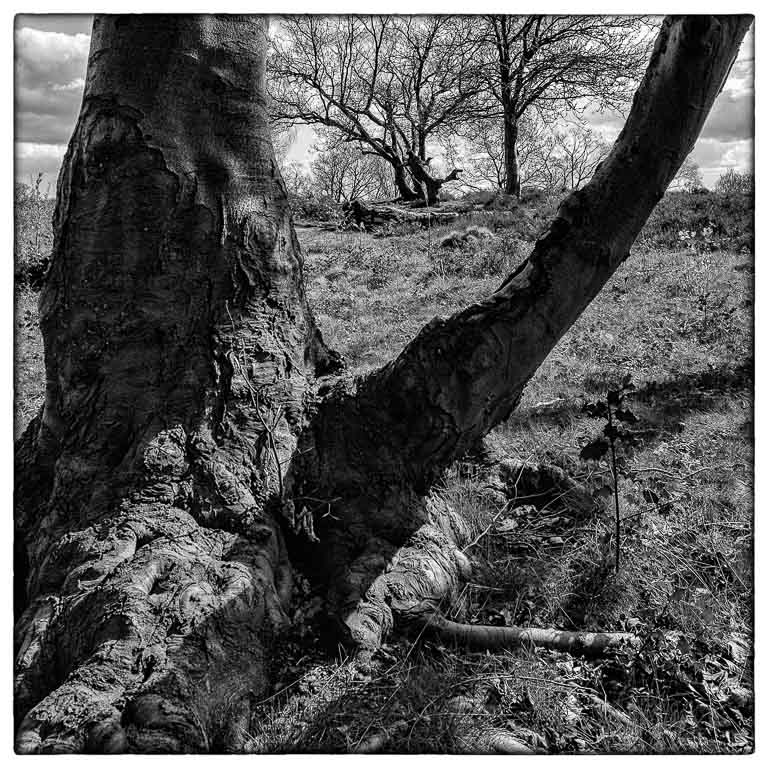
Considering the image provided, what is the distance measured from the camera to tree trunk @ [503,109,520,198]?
15770mm

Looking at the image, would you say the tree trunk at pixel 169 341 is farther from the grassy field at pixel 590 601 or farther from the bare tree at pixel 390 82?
the bare tree at pixel 390 82

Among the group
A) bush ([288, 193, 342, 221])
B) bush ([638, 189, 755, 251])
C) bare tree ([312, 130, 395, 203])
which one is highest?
bare tree ([312, 130, 395, 203])

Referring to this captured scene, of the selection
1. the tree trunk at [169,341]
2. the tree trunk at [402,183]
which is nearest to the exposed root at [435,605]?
the tree trunk at [169,341]

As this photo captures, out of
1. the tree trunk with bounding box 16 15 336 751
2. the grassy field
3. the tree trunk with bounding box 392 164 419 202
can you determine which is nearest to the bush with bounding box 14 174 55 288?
the tree trunk with bounding box 16 15 336 751

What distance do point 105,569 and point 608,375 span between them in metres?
4.67

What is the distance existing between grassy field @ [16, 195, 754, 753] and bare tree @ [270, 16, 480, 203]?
477 centimetres

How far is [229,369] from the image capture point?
320 cm

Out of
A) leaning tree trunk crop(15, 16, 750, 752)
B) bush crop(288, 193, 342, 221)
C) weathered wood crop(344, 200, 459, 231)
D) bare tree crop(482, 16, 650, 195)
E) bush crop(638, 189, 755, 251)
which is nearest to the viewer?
leaning tree trunk crop(15, 16, 750, 752)

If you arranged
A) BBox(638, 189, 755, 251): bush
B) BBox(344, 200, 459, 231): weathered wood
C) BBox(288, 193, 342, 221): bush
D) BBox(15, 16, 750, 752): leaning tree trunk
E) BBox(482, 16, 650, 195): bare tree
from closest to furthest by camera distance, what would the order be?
BBox(15, 16, 750, 752): leaning tree trunk
BBox(638, 189, 755, 251): bush
BBox(482, 16, 650, 195): bare tree
BBox(344, 200, 459, 231): weathered wood
BBox(288, 193, 342, 221): bush

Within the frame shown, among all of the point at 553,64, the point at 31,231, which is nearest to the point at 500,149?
the point at 553,64

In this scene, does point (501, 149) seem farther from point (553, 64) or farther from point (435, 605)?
point (435, 605)

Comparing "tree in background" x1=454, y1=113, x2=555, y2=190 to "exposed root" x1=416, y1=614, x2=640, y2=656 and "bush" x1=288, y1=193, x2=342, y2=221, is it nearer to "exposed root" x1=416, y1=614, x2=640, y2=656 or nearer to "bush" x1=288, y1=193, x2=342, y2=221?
"bush" x1=288, y1=193, x2=342, y2=221

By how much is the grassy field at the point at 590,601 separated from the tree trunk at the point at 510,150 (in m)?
10.8

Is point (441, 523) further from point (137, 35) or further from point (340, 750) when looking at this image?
point (137, 35)
